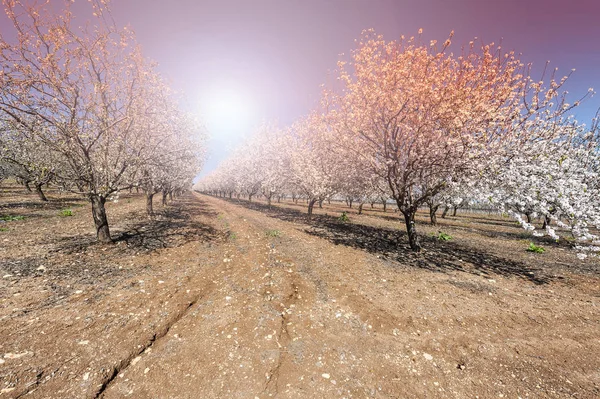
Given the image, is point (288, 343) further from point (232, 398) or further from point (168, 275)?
point (168, 275)

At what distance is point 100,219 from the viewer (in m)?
13.1

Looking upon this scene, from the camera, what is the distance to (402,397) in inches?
180

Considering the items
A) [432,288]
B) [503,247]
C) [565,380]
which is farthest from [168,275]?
[503,247]

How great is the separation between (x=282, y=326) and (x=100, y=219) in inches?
496

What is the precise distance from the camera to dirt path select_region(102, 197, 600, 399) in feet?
15.6

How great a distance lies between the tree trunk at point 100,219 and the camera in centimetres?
1302

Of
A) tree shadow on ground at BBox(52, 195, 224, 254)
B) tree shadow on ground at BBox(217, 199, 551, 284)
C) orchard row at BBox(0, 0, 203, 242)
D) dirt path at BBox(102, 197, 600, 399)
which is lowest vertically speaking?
dirt path at BBox(102, 197, 600, 399)

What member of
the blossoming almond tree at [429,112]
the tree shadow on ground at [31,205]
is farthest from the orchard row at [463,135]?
the tree shadow on ground at [31,205]

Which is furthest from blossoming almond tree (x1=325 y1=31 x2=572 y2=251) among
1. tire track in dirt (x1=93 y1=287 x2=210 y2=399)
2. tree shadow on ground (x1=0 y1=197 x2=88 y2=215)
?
tree shadow on ground (x1=0 y1=197 x2=88 y2=215)

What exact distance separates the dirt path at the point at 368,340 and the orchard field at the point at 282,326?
4cm

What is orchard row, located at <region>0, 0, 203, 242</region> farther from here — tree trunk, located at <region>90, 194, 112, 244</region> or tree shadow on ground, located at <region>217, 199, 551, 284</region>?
tree shadow on ground, located at <region>217, 199, 551, 284</region>

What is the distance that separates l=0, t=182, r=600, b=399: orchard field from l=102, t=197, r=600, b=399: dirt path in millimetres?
37

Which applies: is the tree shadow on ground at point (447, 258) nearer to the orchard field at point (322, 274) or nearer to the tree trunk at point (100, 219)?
the orchard field at point (322, 274)

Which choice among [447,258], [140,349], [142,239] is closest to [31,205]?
[142,239]
